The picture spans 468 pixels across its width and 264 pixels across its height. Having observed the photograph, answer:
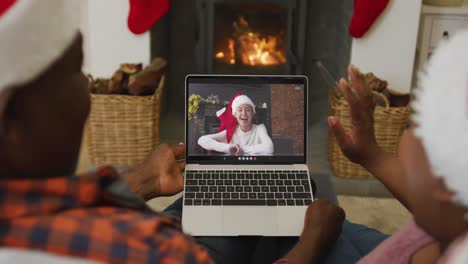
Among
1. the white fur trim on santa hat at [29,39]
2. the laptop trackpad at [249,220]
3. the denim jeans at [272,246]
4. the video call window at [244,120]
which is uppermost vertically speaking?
the white fur trim on santa hat at [29,39]

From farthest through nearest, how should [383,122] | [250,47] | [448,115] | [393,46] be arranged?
[250,47], [393,46], [383,122], [448,115]

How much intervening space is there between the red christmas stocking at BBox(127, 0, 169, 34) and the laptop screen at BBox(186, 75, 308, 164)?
1061 mm

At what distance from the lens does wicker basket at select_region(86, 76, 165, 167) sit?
2.26 meters

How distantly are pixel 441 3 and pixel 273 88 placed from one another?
1.30m

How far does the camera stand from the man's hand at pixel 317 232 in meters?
1.15

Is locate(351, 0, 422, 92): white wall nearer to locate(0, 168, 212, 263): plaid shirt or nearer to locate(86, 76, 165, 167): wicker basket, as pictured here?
locate(86, 76, 165, 167): wicker basket

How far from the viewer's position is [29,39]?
2.06ft

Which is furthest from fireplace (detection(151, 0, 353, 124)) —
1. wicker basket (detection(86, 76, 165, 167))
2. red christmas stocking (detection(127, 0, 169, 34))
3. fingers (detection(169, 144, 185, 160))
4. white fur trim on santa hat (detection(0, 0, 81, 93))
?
white fur trim on santa hat (detection(0, 0, 81, 93))

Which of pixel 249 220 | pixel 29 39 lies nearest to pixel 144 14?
pixel 249 220

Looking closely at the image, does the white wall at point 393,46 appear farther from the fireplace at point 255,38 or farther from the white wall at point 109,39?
the white wall at point 109,39

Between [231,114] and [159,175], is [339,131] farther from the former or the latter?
[159,175]

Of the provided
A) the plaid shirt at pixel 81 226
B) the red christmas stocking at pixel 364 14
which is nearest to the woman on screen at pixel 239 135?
the plaid shirt at pixel 81 226

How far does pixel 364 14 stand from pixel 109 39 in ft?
3.61

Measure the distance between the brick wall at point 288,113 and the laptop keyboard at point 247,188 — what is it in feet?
0.32
